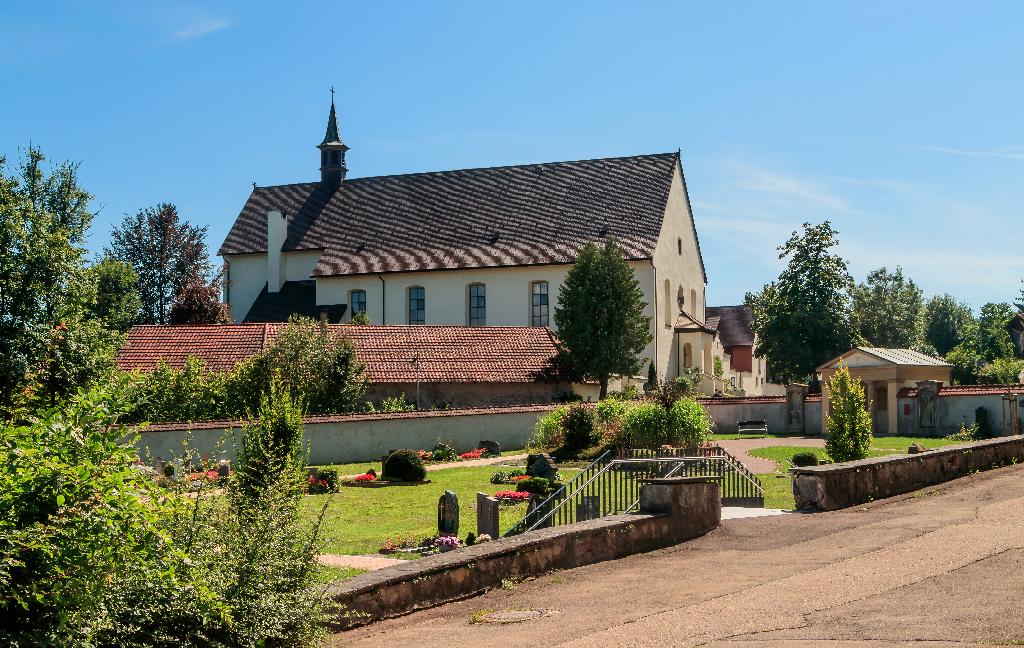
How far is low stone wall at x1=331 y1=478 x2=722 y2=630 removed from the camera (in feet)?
31.3

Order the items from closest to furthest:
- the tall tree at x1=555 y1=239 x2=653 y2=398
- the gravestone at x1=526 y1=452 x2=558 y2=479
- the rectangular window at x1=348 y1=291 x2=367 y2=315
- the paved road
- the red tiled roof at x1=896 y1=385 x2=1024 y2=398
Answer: the paved road → the gravestone at x1=526 y1=452 x2=558 y2=479 → the red tiled roof at x1=896 y1=385 x2=1024 y2=398 → the tall tree at x1=555 y1=239 x2=653 y2=398 → the rectangular window at x1=348 y1=291 x2=367 y2=315

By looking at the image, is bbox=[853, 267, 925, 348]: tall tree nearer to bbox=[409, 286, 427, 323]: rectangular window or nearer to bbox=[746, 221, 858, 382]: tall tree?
bbox=[746, 221, 858, 382]: tall tree

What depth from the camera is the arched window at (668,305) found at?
58.0 meters

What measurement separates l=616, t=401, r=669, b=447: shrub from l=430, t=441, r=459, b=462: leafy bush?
213 inches

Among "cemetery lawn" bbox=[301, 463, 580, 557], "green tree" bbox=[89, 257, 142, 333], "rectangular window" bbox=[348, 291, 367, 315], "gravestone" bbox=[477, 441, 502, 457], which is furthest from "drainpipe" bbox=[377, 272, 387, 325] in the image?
"cemetery lawn" bbox=[301, 463, 580, 557]

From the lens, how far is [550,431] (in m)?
33.0

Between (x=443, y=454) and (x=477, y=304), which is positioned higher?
(x=477, y=304)

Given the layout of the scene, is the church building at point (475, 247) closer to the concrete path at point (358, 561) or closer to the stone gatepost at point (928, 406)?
the stone gatepost at point (928, 406)

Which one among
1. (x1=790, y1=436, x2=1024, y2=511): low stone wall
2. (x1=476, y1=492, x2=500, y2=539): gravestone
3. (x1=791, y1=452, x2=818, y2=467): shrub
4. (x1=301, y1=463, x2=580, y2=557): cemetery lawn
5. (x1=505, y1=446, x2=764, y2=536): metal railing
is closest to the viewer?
(x1=790, y1=436, x2=1024, y2=511): low stone wall

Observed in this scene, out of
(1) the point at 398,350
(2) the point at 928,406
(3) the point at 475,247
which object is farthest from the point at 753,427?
(3) the point at 475,247

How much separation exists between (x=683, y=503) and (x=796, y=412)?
30934 mm

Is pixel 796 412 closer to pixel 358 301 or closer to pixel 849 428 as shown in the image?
pixel 849 428

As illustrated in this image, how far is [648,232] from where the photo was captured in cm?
5744

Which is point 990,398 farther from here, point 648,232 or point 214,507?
point 214,507
